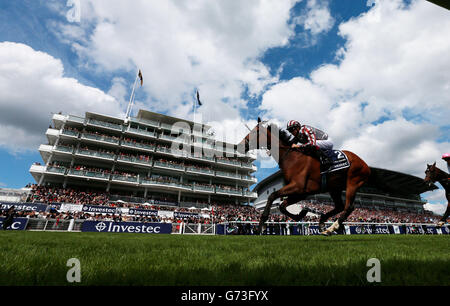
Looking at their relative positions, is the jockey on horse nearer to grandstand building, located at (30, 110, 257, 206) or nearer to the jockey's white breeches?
the jockey's white breeches

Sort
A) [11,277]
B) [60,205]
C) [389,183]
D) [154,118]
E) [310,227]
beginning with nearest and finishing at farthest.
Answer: [11,277] < [310,227] < [60,205] < [154,118] < [389,183]

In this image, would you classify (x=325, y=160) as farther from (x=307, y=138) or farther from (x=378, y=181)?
(x=378, y=181)

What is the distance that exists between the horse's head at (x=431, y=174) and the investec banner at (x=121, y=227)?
1889cm

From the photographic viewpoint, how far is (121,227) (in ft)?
64.2

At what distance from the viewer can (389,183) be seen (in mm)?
62156

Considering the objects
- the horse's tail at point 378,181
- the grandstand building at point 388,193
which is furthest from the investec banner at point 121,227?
the horse's tail at point 378,181

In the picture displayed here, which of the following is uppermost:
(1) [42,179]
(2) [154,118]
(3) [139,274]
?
(2) [154,118]

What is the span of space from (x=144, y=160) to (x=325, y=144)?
44.4 m

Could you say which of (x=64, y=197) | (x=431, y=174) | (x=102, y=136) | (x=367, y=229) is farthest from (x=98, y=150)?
(x=431, y=174)

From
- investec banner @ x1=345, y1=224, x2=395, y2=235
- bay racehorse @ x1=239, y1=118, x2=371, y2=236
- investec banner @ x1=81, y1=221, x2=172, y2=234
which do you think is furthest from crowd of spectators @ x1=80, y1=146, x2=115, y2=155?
bay racehorse @ x1=239, y1=118, x2=371, y2=236

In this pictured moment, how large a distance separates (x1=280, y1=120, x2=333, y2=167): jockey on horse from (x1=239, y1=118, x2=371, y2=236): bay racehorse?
6.1 inches

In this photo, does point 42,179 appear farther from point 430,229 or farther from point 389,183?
point 389,183
